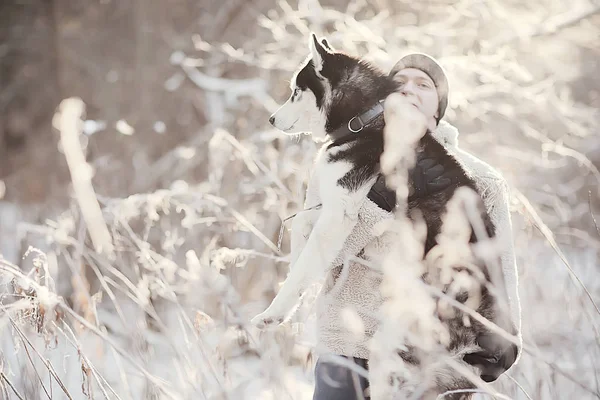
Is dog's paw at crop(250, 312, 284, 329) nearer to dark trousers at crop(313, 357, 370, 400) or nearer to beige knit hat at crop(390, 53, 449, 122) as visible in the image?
dark trousers at crop(313, 357, 370, 400)

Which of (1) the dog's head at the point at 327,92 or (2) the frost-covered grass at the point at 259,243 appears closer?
(2) the frost-covered grass at the point at 259,243

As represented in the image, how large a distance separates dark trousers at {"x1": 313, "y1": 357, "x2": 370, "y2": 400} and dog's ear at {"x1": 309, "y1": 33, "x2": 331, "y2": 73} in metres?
0.73

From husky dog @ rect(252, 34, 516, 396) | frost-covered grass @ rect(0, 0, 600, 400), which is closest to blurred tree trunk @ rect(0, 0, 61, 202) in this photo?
frost-covered grass @ rect(0, 0, 600, 400)

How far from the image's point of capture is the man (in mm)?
1434

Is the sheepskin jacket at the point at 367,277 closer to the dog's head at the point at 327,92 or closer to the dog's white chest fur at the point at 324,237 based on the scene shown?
the dog's white chest fur at the point at 324,237

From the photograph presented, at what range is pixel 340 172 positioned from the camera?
4.83 feet

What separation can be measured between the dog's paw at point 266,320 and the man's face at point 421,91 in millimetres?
593

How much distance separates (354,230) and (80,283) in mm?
737

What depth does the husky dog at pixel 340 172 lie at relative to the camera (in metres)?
1.41

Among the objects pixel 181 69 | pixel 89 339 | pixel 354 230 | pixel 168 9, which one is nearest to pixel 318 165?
pixel 354 230

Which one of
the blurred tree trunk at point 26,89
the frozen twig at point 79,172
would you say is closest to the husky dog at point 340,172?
the frozen twig at point 79,172

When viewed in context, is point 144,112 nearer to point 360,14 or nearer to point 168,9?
point 168,9

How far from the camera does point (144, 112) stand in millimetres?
6980

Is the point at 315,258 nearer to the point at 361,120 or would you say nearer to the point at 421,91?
the point at 361,120
